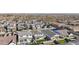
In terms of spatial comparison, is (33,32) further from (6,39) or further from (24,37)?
(6,39)

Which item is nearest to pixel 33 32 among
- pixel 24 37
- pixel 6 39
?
pixel 24 37
